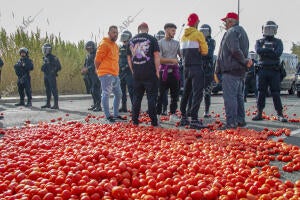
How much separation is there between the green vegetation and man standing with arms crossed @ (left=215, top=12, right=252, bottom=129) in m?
13.8

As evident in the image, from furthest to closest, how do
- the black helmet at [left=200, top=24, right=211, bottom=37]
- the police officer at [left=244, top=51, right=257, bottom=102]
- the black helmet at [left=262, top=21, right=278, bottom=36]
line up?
the police officer at [left=244, top=51, right=257, bottom=102] → the black helmet at [left=200, top=24, right=211, bottom=37] → the black helmet at [left=262, top=21, right=278, bottom=36]

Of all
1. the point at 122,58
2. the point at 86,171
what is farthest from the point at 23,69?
the point at 86,171

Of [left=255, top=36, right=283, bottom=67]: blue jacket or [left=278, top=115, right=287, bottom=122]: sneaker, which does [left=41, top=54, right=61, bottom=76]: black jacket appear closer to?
[left=255, top=36, right=283, bottom=67]: blue jacket

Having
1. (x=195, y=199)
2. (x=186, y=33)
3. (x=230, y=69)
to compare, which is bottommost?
(x=195, y=199)

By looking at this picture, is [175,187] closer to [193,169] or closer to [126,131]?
[193,169]

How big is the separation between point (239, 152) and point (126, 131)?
234 centimetres

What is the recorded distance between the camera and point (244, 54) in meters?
8.11

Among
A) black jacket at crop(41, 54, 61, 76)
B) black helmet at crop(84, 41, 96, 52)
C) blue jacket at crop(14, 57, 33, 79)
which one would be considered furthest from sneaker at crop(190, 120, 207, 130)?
blue jacket at crop(14, 57, 33, 79)

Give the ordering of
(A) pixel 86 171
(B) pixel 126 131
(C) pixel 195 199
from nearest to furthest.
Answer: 1. (C) pixel 195 199
2. (A) pixel 86 171
3. (B) pixel 126 131

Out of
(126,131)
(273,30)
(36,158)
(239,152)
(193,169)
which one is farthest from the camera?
(273,30)

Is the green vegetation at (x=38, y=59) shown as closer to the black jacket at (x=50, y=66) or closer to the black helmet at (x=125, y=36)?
the black jacket at (x=50, y=66)

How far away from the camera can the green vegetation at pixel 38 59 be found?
2097cm

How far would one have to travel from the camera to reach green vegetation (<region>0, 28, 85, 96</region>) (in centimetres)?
2097

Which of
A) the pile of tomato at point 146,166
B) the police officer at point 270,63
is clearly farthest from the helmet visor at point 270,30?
the pile of tomato at point 146,166
